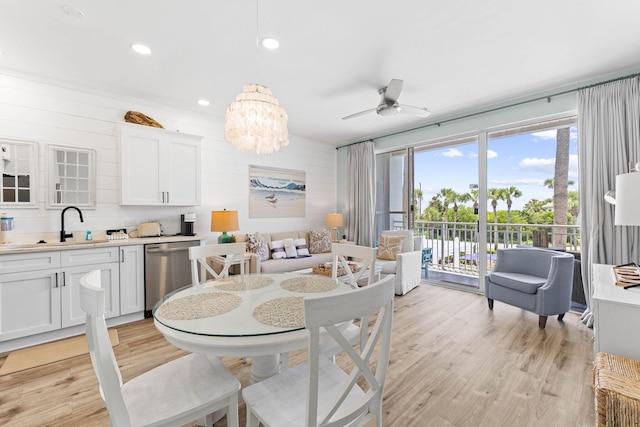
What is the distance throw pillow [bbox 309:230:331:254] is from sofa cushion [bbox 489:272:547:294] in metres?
2.63

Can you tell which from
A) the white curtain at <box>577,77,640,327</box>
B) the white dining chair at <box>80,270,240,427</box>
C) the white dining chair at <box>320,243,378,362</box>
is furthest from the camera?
the white curtain at <box>577,77,640,327</box>

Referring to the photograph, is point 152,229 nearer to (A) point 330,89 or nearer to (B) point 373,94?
(A) point 330,89

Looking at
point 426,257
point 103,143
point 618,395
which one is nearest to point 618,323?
point 618,395

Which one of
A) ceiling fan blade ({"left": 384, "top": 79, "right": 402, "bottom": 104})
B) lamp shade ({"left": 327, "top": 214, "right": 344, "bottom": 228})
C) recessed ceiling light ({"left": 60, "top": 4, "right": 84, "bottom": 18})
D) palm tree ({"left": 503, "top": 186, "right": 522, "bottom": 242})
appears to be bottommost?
lamp shade ({"left": 327, "top": 214, "right": 344, "bottom": 228})

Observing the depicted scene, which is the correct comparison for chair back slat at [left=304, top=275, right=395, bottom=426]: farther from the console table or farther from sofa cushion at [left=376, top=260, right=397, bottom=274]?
sofa cushion at [left=376, top=260, right=397, bottom=274]

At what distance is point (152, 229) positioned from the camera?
3.68 m

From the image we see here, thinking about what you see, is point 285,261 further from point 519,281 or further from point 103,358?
point 103,358

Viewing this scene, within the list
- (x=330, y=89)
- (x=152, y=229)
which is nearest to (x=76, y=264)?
(x=152, y=229)

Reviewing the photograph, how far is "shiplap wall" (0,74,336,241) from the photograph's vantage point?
305 cm

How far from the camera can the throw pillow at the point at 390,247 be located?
452 centimetres

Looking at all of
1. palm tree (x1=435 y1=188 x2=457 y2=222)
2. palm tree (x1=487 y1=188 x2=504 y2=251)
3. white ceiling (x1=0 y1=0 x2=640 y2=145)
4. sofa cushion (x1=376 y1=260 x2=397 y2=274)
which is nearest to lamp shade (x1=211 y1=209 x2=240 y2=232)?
white ceiling (x1=0 y1=0 x2=640 y2=145)

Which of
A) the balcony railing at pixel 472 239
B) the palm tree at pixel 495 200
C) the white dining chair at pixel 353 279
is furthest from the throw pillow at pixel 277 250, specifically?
the palm tree at pixel 495 200

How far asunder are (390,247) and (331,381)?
3.45 m

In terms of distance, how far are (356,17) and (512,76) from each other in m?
2.09
